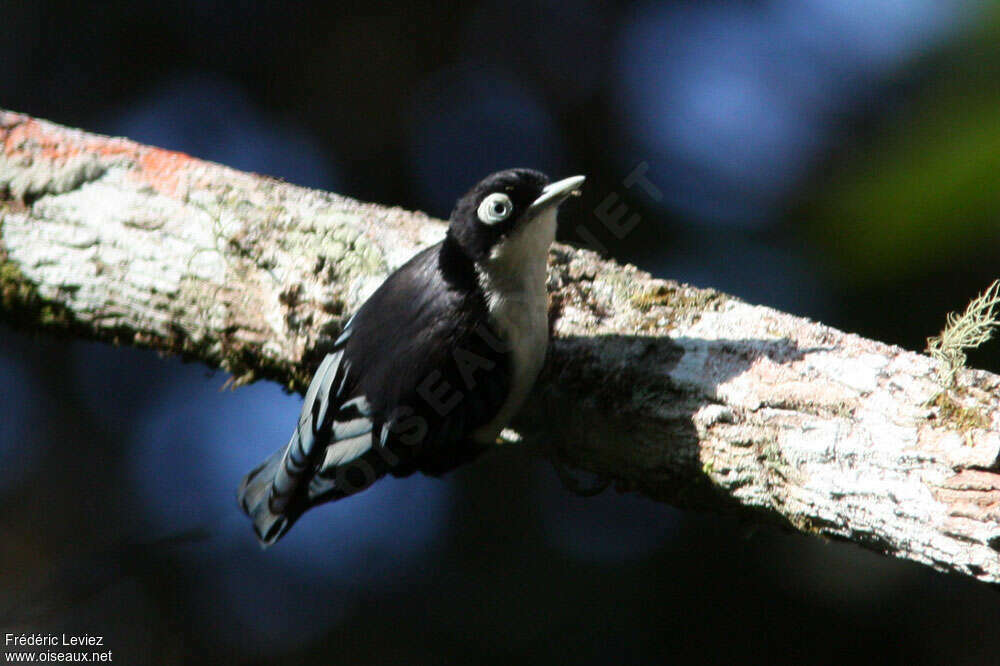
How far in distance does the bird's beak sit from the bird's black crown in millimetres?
22

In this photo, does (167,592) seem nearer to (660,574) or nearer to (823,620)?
(660,574)

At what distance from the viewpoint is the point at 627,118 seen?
4754 mm

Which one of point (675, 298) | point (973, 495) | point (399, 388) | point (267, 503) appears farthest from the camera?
point (267, 503)

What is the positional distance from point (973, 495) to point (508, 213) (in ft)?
4.18

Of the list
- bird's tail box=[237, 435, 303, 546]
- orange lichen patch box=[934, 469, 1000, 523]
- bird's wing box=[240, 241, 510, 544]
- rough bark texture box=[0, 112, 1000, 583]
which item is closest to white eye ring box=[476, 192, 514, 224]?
bird's wing box=[240, 241, 510, 544]

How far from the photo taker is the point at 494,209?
2.43m

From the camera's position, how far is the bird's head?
242cm

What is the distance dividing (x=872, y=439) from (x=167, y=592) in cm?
363

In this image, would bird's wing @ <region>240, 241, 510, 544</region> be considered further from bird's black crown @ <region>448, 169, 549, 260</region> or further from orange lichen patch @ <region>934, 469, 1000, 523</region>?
orange lichen patch @ <region>934, 469, 1000, 523</region>

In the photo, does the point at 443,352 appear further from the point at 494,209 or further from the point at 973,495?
the point at 973,495

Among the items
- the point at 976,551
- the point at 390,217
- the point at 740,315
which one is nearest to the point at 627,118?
the point at 390,217

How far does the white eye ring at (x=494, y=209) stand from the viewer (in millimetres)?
2418

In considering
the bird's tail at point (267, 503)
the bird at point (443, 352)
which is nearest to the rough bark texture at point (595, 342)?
the bird at point (443, 352)

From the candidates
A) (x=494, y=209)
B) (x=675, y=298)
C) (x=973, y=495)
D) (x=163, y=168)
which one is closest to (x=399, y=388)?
(x=494, y=209)
